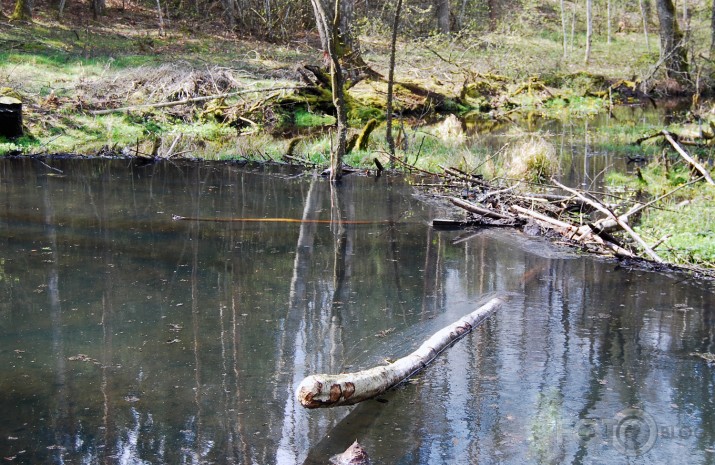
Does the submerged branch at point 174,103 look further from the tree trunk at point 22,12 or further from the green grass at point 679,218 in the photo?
the tree trunk at point 22,12

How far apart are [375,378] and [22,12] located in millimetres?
29866

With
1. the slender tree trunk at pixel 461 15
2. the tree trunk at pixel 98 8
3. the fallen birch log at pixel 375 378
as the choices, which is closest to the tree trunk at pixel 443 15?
the slender tree trunk at pixel 461 15

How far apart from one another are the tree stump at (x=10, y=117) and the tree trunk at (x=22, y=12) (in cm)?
1442

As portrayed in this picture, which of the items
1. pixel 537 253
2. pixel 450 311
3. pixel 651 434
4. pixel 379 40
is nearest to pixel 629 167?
pixel 537 253

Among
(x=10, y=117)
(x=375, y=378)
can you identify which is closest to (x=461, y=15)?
(x=10, y=117)

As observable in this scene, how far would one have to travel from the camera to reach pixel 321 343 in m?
6.50

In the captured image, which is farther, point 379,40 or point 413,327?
point 379,40

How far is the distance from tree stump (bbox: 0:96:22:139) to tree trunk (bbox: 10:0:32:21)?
1442 cm

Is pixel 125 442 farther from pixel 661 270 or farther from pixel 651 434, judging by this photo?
pixel 661 270

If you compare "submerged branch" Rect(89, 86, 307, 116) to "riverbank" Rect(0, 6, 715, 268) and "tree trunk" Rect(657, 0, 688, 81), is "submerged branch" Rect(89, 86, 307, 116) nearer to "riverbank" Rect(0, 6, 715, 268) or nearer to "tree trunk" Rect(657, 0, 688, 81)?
"riverbank" Rect(0, 6, 715, 268)

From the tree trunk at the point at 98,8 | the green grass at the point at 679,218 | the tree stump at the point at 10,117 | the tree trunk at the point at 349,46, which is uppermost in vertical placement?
the tree trunk at the point at 98,8

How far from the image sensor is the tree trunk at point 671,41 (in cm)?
3014

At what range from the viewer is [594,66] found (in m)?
39.9

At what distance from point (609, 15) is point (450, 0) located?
30.9ft
